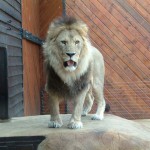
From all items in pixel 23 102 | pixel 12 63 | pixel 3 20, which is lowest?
pixel 23 102

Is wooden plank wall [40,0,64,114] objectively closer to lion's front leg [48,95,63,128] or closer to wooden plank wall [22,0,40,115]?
A: wooden plank wall [22,0,40,115]

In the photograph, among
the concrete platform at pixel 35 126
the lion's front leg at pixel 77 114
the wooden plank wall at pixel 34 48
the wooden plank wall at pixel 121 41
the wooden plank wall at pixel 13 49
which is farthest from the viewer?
the wooden plank wall at pixel 121 41

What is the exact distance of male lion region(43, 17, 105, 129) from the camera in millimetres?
4027

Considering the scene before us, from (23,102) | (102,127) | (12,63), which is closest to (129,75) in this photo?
(23,102)

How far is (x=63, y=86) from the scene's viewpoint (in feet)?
13.9

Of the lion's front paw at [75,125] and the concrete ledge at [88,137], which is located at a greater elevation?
the lion's front paw at [75,125]

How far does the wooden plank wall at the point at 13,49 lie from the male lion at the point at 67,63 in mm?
1513

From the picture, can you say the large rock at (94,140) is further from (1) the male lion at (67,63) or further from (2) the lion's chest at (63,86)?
(2) the lion's chest at (63,86)

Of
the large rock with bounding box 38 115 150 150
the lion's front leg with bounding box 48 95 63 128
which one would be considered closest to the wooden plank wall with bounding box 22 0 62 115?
the lion's front leg with bounding box 48 95 63 128

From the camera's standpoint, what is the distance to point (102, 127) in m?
4.12

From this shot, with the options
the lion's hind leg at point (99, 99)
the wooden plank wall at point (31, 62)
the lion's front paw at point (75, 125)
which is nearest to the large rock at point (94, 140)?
the lion's front paw at point (75, 125)

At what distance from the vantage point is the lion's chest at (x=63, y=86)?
13.9 feet

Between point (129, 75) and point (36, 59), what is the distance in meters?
1.94

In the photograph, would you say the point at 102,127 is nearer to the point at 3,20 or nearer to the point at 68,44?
the point at 68,44
